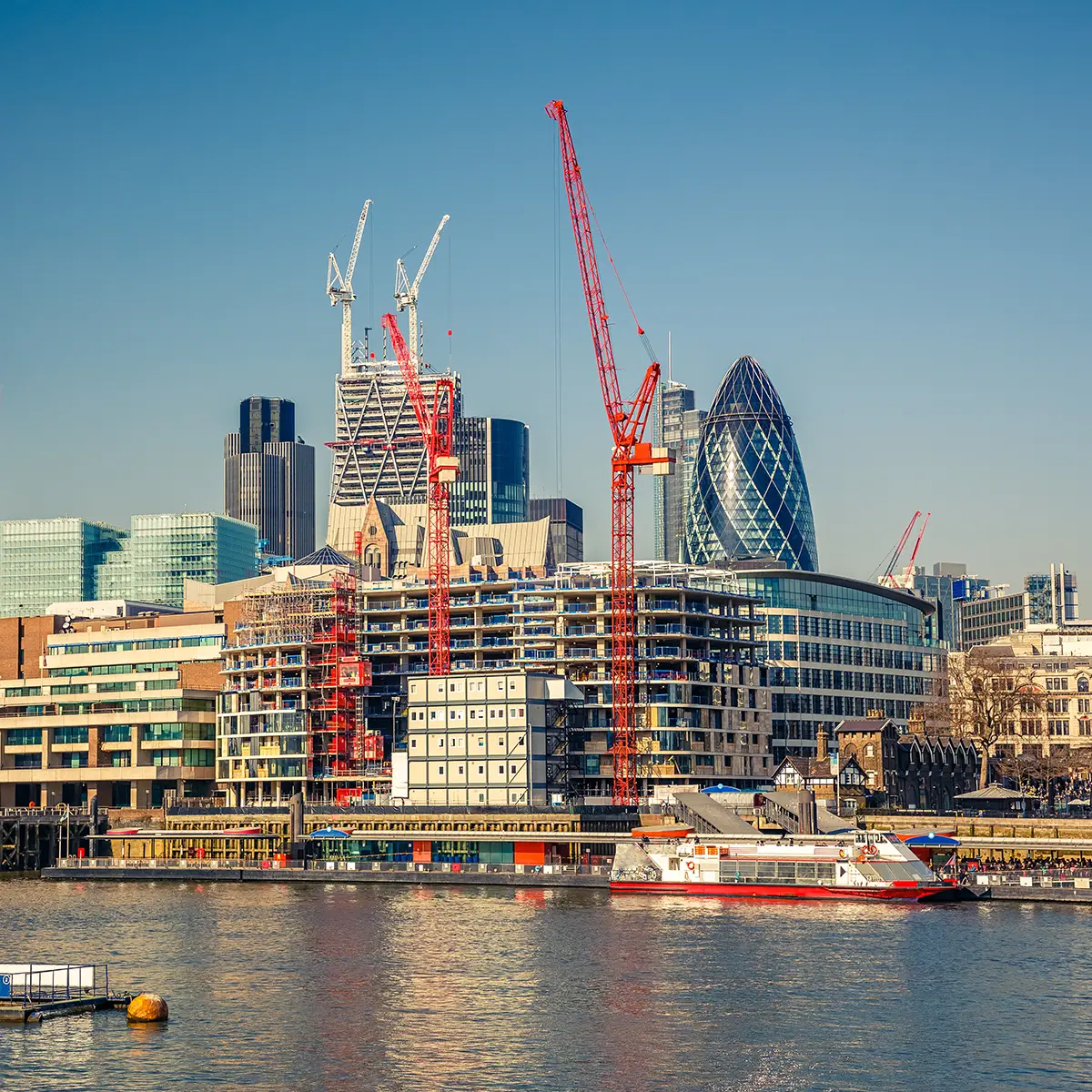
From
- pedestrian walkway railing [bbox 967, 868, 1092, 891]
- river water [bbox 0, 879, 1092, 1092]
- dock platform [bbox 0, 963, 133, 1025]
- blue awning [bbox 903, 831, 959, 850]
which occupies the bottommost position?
river water [bbox 0, 879, 1092, 1092]

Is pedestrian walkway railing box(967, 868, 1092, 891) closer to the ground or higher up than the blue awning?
closer to the ground

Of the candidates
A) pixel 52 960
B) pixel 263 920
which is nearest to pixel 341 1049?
pixel 52 960

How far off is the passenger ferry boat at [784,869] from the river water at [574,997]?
5.73 meters

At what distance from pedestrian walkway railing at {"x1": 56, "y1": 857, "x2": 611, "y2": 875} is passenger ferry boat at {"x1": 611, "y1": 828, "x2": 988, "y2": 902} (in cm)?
750

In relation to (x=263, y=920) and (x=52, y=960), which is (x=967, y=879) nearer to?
(x=263, y=920)

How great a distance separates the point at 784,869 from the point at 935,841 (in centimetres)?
1690

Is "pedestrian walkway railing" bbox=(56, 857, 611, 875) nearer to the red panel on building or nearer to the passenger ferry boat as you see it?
the red panel on building

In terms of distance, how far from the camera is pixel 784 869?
506 ft

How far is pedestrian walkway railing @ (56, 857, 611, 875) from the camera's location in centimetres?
16925

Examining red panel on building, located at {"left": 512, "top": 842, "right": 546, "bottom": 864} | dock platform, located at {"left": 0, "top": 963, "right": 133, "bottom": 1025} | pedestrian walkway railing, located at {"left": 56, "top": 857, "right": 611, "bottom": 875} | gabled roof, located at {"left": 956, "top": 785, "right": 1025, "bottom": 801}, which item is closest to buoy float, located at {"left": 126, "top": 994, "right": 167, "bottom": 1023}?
dock platform, located at {"left": 0, "top": 963, "right": 133, "bottom": 1025}

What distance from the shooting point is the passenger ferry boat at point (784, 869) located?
487 feet

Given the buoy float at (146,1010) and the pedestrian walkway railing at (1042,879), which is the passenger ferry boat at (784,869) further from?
the buoy float at (146,1010)

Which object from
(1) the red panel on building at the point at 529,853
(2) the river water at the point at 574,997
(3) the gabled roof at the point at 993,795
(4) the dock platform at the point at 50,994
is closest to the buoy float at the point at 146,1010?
(2) the river water at the point at 574,997

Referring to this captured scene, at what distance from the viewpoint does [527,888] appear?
166250mm
